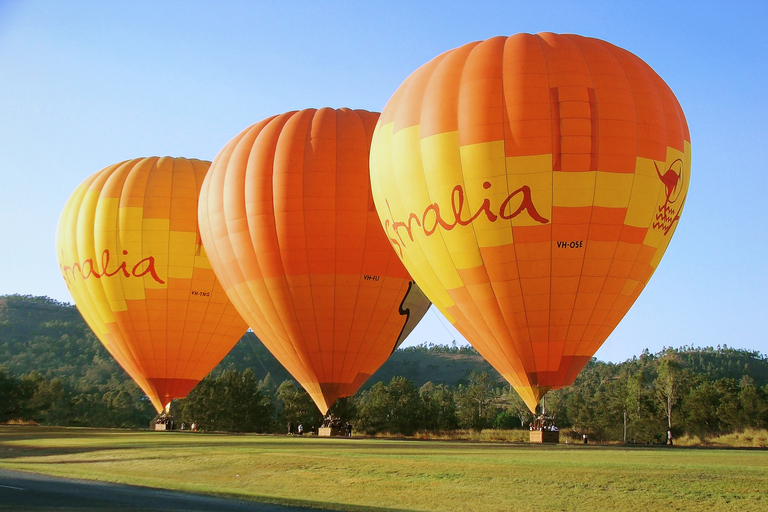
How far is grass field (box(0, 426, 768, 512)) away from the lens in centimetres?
1184

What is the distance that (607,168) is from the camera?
2112cm

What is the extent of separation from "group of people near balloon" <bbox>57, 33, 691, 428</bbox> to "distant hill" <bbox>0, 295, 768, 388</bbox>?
4346 inches

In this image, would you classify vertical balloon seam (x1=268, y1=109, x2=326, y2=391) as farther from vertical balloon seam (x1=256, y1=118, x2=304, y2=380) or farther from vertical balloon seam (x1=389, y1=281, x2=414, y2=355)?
vertical balloon seam (x1=389, y1=281, x2=414, y2=355)

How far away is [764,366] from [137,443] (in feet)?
589

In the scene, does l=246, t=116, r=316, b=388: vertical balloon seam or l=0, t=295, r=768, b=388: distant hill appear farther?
l=0, t=295, r=768, b=388: distant hill

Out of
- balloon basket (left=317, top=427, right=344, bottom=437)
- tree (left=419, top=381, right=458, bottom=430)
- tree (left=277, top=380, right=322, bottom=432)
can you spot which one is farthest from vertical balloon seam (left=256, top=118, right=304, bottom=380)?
tree (left=277, top=380, right=322, bottom=432)

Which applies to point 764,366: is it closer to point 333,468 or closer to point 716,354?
point 716,354

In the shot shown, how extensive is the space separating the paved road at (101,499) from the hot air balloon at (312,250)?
14.0 metres

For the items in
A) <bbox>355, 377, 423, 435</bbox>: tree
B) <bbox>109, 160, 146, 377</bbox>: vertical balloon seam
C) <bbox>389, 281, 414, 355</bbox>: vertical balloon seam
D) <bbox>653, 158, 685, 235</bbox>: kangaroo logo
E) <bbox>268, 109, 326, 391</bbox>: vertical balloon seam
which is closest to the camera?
<bbox>653, 158, 685, 235</bbox>: kangaroo logo

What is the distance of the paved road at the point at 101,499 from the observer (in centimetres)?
1150

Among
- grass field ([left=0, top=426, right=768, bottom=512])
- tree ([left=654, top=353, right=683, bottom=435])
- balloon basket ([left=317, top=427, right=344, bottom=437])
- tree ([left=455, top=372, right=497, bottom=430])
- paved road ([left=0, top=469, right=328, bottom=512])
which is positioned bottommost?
paved road ([left=0, top=469, right=328, bottom=512])

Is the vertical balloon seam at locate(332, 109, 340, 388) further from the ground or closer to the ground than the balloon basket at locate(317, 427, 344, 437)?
further from the ground

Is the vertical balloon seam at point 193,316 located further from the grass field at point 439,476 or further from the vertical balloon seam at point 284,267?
the grass field at point 439,476

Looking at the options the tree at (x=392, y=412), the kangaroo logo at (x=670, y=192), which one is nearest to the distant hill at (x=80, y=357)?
the tree at (x=392, y=412)
